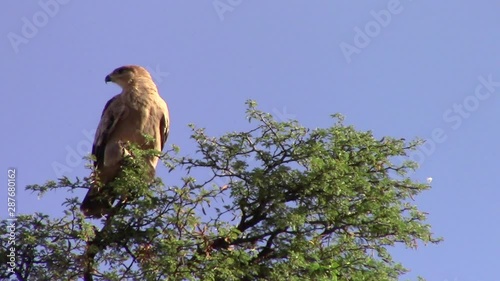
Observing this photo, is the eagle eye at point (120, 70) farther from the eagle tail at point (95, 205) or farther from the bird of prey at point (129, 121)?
the eagle tail at point (95, 205)

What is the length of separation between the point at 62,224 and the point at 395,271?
291cm

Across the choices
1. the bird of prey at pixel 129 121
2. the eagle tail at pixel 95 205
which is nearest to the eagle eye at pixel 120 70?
the bird of prey at pixel 129 121

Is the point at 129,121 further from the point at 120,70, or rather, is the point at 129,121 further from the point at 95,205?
the point at 95,205

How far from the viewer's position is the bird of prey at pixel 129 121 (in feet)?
24.8

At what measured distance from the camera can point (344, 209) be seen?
22.3ft

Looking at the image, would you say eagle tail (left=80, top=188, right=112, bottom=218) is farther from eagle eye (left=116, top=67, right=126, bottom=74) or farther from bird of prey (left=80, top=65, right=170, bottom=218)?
eagle eye (left=116, top=67, right=126, bottom=74)

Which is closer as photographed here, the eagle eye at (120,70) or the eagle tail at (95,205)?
the eagle tail at (95,205)

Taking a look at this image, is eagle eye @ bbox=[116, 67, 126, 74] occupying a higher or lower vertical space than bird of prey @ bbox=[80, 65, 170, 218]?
higher

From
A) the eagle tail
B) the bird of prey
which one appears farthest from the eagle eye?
the eagle tail

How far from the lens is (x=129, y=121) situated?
8125 mm

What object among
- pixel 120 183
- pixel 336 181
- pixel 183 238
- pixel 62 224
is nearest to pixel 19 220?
pixel 62 224

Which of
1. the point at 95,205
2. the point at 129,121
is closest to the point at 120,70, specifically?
the point at 129,121

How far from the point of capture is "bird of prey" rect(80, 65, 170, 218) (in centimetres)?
757

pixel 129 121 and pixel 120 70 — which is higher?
pixel 120 70
